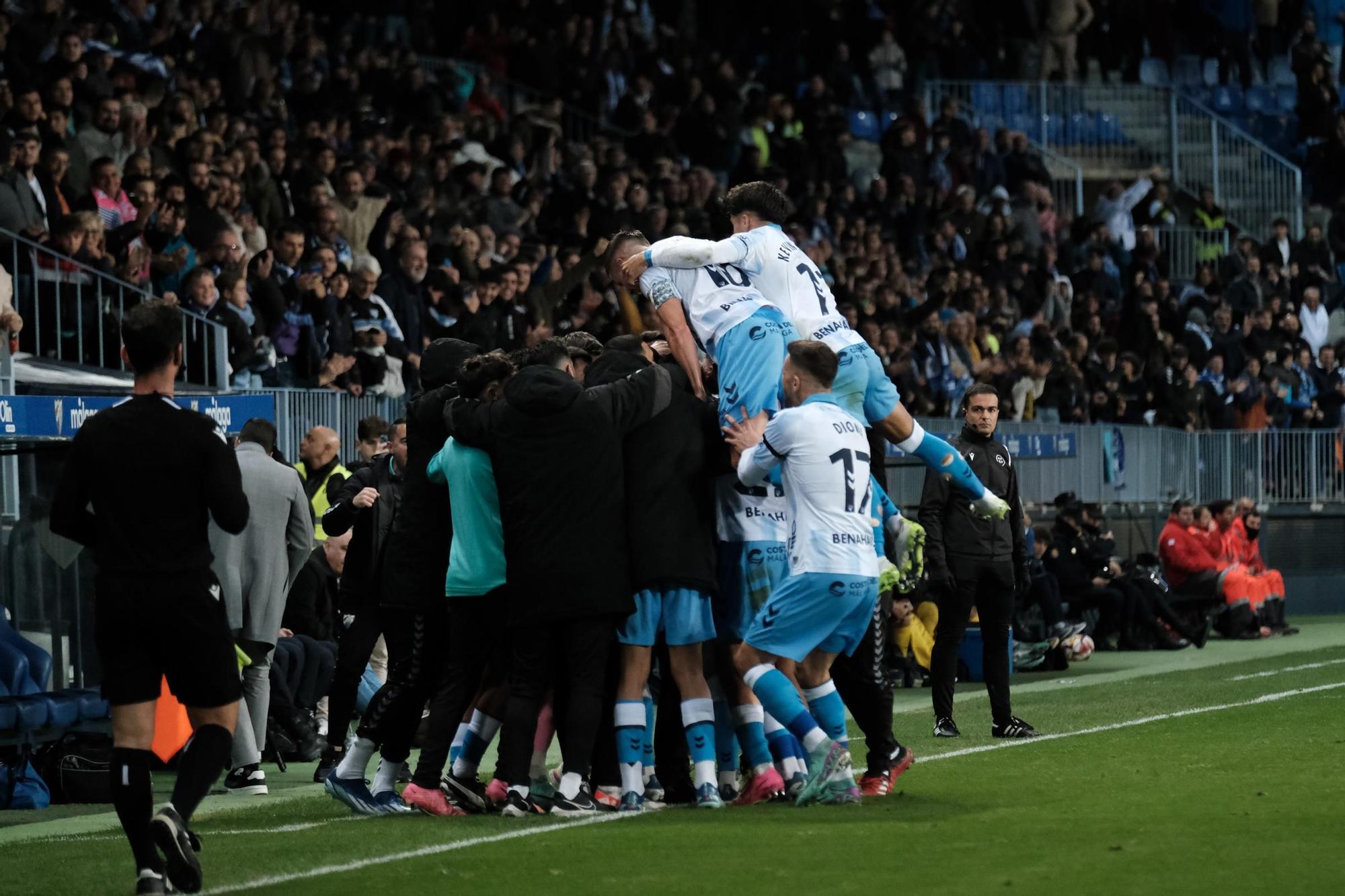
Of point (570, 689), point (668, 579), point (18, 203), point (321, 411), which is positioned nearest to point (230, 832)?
point (570, 689)

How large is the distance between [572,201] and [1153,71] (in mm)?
17193

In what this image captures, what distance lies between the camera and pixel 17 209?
16.7 meters

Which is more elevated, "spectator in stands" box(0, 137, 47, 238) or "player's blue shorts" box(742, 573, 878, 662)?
"spectator in stands" box(0, 137, 47, 238)

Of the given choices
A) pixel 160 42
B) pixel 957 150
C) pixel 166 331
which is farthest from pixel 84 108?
pixel 957 150

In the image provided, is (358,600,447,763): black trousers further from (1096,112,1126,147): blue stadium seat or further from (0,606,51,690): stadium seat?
(1096,112,1126,147): blue stadium seat

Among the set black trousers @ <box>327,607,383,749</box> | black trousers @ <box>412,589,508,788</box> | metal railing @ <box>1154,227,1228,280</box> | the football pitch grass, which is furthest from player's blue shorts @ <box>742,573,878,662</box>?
metal railing @ <box>1154,227,1228,280</box>

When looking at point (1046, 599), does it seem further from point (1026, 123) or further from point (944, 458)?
point (1026, 123)

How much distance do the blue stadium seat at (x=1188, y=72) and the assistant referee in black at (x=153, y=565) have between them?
33.6 m

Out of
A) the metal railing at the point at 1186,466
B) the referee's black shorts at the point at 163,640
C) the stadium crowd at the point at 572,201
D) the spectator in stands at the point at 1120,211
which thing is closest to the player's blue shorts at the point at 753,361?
the referee's black shorts at the point at 163,640

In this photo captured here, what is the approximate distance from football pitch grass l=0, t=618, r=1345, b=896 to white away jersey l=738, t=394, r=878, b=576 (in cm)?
103

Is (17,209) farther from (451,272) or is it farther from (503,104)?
(503,104)

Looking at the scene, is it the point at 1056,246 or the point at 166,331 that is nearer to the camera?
the point at 166,331

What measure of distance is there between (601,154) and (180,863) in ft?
65.0

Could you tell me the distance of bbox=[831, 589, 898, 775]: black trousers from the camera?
9938 mm
